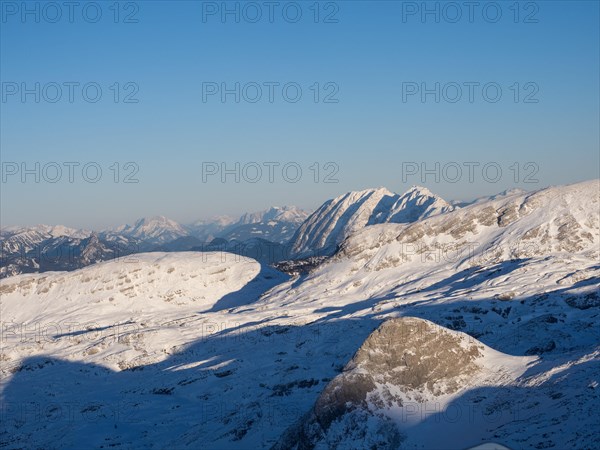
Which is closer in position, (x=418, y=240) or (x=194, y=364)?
(x=194, y=364)

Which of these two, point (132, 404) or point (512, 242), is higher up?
point (512, 242)

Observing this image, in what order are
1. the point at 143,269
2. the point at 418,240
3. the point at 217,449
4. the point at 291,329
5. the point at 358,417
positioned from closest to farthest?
the point at 358,417 < the point at 217,449 < the point at 291,329 < the point at 418,240 < the point at 143,269

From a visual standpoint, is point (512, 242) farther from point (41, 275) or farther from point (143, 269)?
point (41, 275)

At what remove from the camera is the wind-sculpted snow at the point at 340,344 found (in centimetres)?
3494

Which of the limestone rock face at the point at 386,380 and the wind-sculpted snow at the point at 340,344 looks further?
the wind-sculpted snow at the point at 340,344

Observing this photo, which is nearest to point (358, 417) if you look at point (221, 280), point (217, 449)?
point (217, 449)

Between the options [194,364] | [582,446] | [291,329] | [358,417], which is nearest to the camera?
[582,446]

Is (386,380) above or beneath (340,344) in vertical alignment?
above

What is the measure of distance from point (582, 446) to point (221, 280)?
94575mm

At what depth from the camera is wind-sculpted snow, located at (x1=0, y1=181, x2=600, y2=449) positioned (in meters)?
34.9

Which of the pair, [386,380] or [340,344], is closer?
[386,380]

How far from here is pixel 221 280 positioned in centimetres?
11775

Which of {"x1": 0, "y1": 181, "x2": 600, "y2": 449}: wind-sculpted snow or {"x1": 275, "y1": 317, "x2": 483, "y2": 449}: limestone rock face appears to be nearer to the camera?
{"x1": 275, "y1": 317, "x2": 483, "y2": 449}: limestone rock face

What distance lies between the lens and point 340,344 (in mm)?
64500
